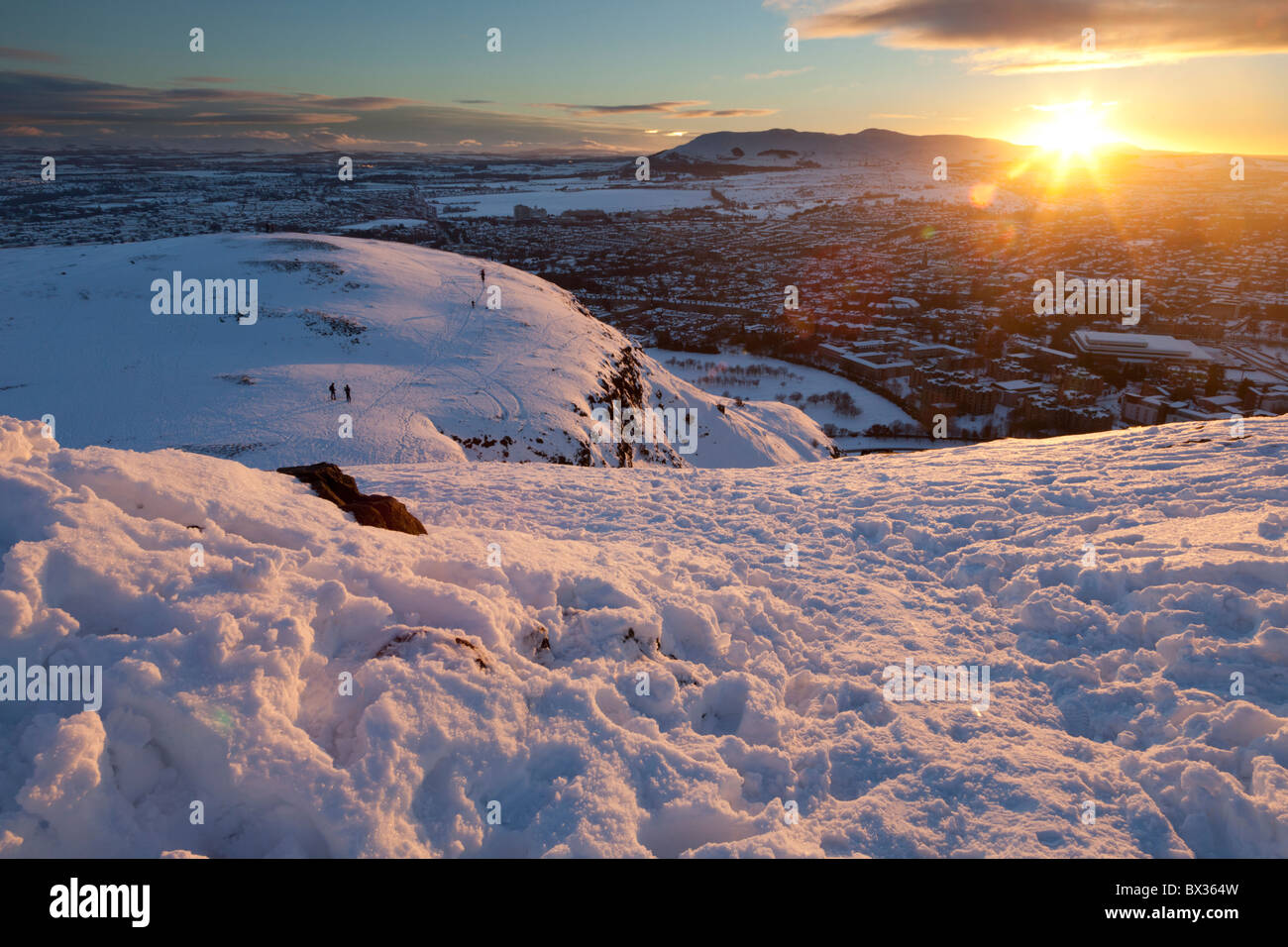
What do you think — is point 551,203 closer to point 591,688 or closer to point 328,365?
point 328,365

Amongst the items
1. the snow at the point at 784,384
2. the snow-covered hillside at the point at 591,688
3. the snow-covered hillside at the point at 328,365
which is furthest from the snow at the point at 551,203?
the snow-covered hillside at the point at 591,688

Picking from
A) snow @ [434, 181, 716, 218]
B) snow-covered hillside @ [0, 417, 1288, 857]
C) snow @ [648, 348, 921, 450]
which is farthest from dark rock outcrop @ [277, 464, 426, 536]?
snow @ [434, 181, 716, 218]

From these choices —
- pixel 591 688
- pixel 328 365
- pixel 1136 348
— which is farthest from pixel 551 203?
pixel 591 688

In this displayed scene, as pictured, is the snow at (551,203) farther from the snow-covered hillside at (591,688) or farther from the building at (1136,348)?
the snow-covered hillside at (591,688)
